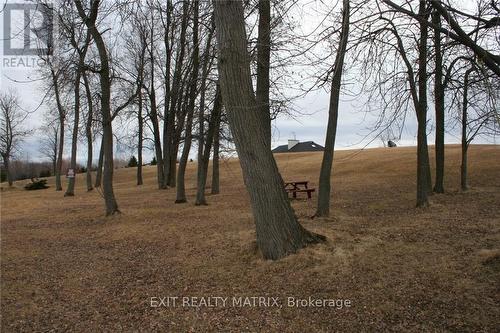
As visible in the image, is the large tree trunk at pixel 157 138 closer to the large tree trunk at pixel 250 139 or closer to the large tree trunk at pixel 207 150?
the large tree trunk at pixel 207 150

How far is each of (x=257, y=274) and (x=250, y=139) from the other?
2032 mm

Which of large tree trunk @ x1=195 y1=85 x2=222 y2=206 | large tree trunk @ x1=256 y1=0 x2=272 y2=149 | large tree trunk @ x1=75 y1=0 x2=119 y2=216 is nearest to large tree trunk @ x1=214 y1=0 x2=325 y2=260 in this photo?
large tree trunk @ x1=256 y1=0 x2=272 y2=149

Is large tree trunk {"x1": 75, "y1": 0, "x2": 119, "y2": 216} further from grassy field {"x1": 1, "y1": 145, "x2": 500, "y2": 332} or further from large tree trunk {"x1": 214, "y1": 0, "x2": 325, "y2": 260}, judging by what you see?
large tree trunk {"x1": 214, "y1": 0, "x2": 325, "y2": 260}

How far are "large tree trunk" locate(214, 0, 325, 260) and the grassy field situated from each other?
41 cm

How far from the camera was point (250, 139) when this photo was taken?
6.63 metres

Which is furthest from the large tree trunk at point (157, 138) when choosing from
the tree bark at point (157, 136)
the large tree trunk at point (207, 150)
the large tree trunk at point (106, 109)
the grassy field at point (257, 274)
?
the grassy field at point (257, 274)

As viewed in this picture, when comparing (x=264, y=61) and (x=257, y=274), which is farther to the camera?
(x=264, y=61)

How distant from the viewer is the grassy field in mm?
5043

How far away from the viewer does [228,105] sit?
21.7 ft

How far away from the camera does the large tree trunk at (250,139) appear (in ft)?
21.4

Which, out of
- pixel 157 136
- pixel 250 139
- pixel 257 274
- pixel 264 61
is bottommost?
pixel 257 274

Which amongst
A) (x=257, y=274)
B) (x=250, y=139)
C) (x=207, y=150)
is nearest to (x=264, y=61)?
(x=250, y=139)

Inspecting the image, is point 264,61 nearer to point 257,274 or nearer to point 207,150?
point 257,274

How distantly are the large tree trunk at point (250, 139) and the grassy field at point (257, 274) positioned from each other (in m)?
0.41
